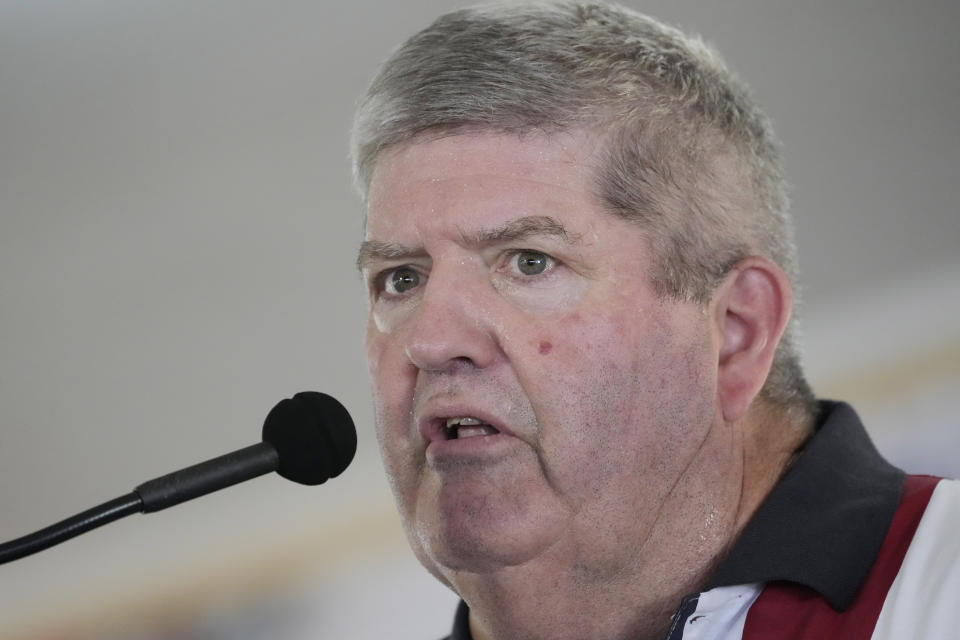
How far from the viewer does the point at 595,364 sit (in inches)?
58.4

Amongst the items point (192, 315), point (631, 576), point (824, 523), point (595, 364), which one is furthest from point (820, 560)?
point (192, 315)

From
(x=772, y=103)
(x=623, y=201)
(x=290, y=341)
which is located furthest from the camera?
(x=772, y=103)

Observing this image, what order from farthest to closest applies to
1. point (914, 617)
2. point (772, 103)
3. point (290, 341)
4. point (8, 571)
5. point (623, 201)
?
1. point (772, 103)
2. point (290, 341)
3. point (8, 571)
4. point (623, 201)
5. point (914, 617)

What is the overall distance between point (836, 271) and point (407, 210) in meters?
2.08

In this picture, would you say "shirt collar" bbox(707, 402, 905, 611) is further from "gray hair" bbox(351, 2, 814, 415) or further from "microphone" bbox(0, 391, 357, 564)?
"microphone" bbox(0, 391, 357, 564)

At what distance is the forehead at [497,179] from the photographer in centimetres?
152

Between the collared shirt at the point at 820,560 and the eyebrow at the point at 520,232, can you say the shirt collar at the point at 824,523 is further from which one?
the eyebrow at the point at 520,232

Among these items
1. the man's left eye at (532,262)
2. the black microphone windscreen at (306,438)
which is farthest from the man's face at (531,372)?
the black microphone windscreen at (306,438)

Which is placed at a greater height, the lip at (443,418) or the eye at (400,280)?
the eye at (400,280)

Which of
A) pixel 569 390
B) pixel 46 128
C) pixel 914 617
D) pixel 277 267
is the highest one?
pixel 46 128

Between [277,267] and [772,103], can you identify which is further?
[772,103]

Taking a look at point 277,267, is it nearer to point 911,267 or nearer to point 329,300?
point 329,300

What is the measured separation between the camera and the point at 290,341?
9.76ft

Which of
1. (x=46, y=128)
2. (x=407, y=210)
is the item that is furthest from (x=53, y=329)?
(x=407, y=210)
